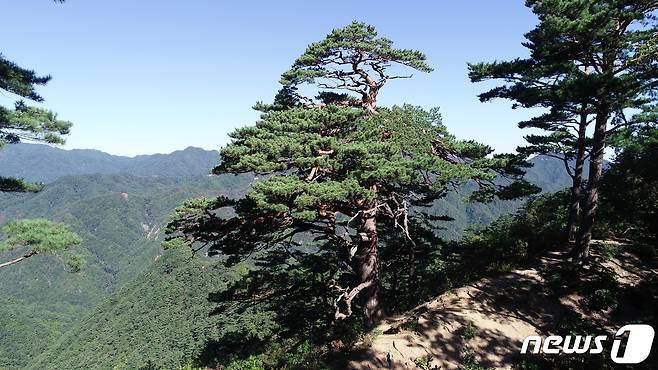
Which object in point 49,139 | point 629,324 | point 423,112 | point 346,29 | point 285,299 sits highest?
point 346,29

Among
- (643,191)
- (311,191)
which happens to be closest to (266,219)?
(311,191)

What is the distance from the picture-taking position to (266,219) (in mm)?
13414

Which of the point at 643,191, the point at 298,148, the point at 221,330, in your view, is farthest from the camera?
the point at 221,330

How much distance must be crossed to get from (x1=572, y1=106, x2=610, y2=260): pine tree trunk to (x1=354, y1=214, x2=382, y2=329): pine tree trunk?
6.91 meters

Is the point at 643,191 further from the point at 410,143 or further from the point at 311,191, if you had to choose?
the point at 311,191

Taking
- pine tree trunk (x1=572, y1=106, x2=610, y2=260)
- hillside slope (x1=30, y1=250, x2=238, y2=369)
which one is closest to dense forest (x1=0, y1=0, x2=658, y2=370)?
pine tree trunk (x1=572, y1=106, x2=610, y2=260)

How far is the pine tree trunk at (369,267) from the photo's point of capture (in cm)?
1448

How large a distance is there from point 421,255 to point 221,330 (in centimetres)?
8832

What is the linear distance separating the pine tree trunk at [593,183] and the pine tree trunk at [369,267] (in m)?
6.91

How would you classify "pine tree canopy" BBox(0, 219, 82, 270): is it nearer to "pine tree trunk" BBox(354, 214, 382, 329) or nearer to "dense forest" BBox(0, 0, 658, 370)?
"dense forest" BBox(0, 0, 658, 370)

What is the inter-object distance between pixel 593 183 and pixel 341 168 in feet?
27.5

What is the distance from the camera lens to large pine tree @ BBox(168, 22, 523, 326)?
12227mm

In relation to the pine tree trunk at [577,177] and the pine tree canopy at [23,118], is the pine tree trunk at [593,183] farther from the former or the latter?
the pine tree canopy at [23,118]

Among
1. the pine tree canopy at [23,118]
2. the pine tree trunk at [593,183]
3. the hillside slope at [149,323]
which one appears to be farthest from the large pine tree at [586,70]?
the hillside slope at [149,323]
